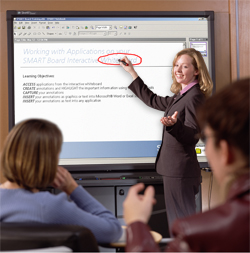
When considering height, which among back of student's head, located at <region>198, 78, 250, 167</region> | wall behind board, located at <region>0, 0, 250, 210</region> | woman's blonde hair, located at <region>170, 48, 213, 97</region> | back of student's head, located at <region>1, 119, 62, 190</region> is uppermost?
wall behind board, located at <region>0, 0, 250, 210</region>

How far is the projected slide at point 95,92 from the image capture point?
2.96 metres

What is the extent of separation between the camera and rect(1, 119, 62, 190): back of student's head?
1.10m

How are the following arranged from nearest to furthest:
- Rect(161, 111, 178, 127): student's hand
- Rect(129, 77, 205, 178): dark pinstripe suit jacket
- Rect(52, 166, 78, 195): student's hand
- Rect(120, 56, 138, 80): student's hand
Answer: Rect(52, 166, 78, 195): student's hand → Rect(161, 111, 178, 127): student's hand → Rect(129, 77, 205, 178): dark pinstripe suit jacket → Rect(120, 56, 138, 80): student's hand

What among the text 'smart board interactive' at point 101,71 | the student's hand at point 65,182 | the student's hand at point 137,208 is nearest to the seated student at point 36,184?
the student's hand at point 65,182

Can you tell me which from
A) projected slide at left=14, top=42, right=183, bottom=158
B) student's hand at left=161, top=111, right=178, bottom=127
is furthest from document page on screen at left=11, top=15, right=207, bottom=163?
student's hand at left=161, top=111, right=178, bottom=127

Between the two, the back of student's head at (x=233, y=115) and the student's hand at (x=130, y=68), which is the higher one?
the student's hand at (x=130, y=68)

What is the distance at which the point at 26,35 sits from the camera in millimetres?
2977

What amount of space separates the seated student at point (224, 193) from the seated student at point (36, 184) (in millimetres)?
Result: 391

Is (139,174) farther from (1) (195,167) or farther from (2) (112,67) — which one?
(2) (112,67)

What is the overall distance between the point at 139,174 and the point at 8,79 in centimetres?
142

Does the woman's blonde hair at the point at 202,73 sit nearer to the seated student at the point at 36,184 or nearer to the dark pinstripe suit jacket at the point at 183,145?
the dark pinstripe suit jacket at the point at 183,145

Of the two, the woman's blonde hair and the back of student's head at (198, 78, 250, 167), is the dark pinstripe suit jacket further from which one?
the back of student's head at (198, 78, 250, 167)

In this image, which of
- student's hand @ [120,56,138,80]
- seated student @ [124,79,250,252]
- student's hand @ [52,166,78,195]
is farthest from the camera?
student's hand @ [120,56,138,80]

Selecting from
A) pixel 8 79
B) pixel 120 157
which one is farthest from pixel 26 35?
pixel 120 157
